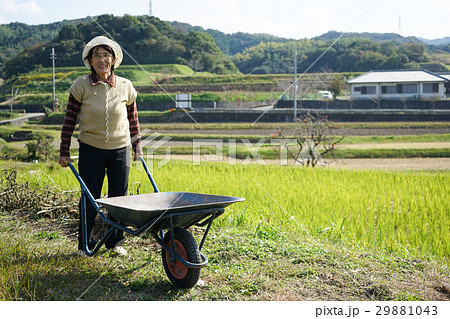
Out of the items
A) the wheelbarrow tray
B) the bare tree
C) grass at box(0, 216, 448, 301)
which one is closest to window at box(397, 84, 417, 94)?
the bare tree

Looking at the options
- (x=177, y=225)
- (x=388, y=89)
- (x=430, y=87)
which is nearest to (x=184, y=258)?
(x=177, y=225)

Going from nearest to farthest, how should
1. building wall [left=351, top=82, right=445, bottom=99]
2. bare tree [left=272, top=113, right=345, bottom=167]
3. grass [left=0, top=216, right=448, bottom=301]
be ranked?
grass [left=0, top=216, right=448, bottom=301]
bare tree [left=272, top=113, right=345, bottom=167]
building wall [left=351, top=82, right=445, bottom=99]

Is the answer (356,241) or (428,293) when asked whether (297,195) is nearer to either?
(356,241)

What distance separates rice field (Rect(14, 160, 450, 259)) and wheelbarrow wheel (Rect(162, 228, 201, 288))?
1007 mm

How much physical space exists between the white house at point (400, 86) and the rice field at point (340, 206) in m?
20.5

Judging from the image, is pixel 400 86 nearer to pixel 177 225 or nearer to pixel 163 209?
pixel 177 225

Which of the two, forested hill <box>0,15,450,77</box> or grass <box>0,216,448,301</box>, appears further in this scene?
forested hill <box>0,15,450,77</box>

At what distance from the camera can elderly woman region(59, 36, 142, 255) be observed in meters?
2.67

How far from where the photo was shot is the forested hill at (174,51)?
24781mm

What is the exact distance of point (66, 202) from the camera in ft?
13.2

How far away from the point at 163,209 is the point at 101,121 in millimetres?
854

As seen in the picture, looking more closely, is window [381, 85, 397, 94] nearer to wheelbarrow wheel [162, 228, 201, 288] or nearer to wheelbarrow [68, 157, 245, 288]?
wheelbarrow [68, 157, 245, 288]

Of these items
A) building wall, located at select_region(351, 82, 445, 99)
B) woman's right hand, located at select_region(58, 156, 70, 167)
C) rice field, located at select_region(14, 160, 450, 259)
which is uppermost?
building wall, located at select_region(351, 82, 445, 99)

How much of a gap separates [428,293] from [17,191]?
3586 millimetres
